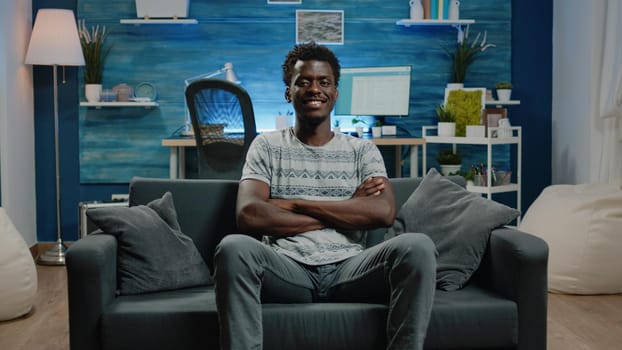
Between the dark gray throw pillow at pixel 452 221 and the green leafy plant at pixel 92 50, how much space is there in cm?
317

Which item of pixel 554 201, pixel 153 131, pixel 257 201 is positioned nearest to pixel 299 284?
pixel 257 201

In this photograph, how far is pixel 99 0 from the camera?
18.7 ft

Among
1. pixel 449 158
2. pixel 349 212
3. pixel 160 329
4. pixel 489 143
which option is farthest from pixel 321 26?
pixel 160 329

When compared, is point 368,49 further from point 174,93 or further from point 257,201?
point 257,201

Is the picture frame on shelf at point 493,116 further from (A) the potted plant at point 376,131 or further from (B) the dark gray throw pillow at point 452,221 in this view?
(B) the dark gray throw pillow at point 452,221

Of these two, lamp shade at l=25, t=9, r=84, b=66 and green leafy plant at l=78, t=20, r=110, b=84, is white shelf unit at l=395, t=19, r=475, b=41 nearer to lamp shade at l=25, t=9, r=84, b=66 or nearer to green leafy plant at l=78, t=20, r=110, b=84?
green leafy plant at l=78, t=20, r=110, b=84

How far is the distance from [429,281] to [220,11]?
12.3 feet

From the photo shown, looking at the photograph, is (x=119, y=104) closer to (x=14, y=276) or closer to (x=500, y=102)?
(x=14, y=276)

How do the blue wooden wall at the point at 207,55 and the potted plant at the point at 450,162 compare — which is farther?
the blue wooden wall at the point at 207,55

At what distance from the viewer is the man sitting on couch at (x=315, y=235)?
240cm

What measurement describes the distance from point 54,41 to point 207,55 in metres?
1.03

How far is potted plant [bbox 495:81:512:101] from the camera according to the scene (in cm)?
573

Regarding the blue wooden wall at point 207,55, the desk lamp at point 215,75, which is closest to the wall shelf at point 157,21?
the blue wooden wall at point 207,55

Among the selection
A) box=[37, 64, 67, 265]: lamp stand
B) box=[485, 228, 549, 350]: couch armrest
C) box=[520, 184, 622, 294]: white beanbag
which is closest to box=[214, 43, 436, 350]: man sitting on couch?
box=[485, 228, 549, 350]: couch armrest
